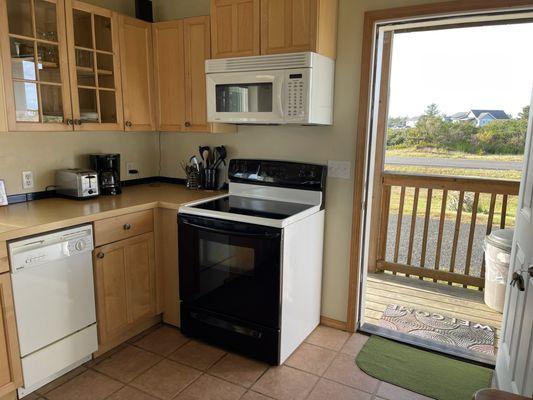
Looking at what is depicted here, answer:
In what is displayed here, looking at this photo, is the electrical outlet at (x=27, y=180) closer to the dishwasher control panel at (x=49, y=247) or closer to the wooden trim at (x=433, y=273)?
the dishwasher control panel at (x=49, y=247)

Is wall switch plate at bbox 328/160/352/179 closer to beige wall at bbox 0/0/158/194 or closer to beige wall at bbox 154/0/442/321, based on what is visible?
beige wall at bbox 154/0/442/321

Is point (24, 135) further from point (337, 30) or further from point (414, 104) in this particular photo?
point (414, 104)

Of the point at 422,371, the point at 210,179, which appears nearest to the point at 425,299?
the point at 422,371

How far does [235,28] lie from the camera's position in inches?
96.1

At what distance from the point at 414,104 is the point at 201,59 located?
76.3 inches

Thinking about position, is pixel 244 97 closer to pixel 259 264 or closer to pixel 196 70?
pixel 196 70

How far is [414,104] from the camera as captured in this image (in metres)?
3.49

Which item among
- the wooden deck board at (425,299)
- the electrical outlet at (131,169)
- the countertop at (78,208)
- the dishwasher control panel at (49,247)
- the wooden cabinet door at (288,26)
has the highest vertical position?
the wooden cabinet door at (288,26)

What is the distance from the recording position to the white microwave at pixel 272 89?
7.34ft

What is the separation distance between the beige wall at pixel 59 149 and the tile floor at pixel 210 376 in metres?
1.24

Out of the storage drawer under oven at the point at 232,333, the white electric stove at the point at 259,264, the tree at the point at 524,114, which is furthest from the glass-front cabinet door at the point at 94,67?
the tree at the point at 524,114

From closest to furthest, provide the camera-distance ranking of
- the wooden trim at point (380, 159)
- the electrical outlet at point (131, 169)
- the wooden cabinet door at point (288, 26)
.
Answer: the wooden cabinet door at point (288, 26) < the electrical outlet at point (131, 169) < the wooden trim at point (380, 159)

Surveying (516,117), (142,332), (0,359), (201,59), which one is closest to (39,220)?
(0,359)

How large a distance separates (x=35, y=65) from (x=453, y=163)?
327cm
